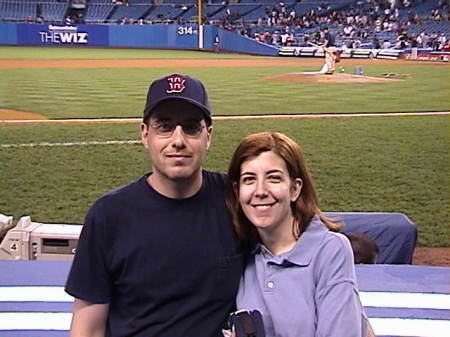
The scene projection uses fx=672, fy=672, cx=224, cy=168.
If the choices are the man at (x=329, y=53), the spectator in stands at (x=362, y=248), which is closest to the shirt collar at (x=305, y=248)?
the spectator in stands at (x=362, y=248)

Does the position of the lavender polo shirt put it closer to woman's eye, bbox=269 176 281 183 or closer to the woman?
the woman

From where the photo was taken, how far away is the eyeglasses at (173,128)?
67.0 inches

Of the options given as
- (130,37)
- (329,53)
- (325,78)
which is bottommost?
(325,78)

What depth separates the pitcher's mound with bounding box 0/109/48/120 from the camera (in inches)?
498

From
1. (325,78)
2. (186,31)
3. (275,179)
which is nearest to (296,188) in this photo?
(275,179)

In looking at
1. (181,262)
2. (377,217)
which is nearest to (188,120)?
(181,262)

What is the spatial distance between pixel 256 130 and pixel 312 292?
983 cm

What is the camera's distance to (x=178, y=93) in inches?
66.5

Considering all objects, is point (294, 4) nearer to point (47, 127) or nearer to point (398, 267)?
point (47, 127)

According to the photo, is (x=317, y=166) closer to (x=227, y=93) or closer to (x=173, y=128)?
(x=173, y=128)

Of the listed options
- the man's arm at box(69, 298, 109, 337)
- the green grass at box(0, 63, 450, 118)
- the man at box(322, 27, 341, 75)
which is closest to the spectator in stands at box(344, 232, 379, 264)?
the man's arm at box(69, 298, 109, 337)

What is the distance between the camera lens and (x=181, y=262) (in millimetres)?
1674

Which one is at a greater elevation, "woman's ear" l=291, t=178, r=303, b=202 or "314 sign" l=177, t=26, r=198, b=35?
"314 sign" l=177, t=26, r=198, b=35

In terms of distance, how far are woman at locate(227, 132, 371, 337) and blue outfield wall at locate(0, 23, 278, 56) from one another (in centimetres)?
2657
